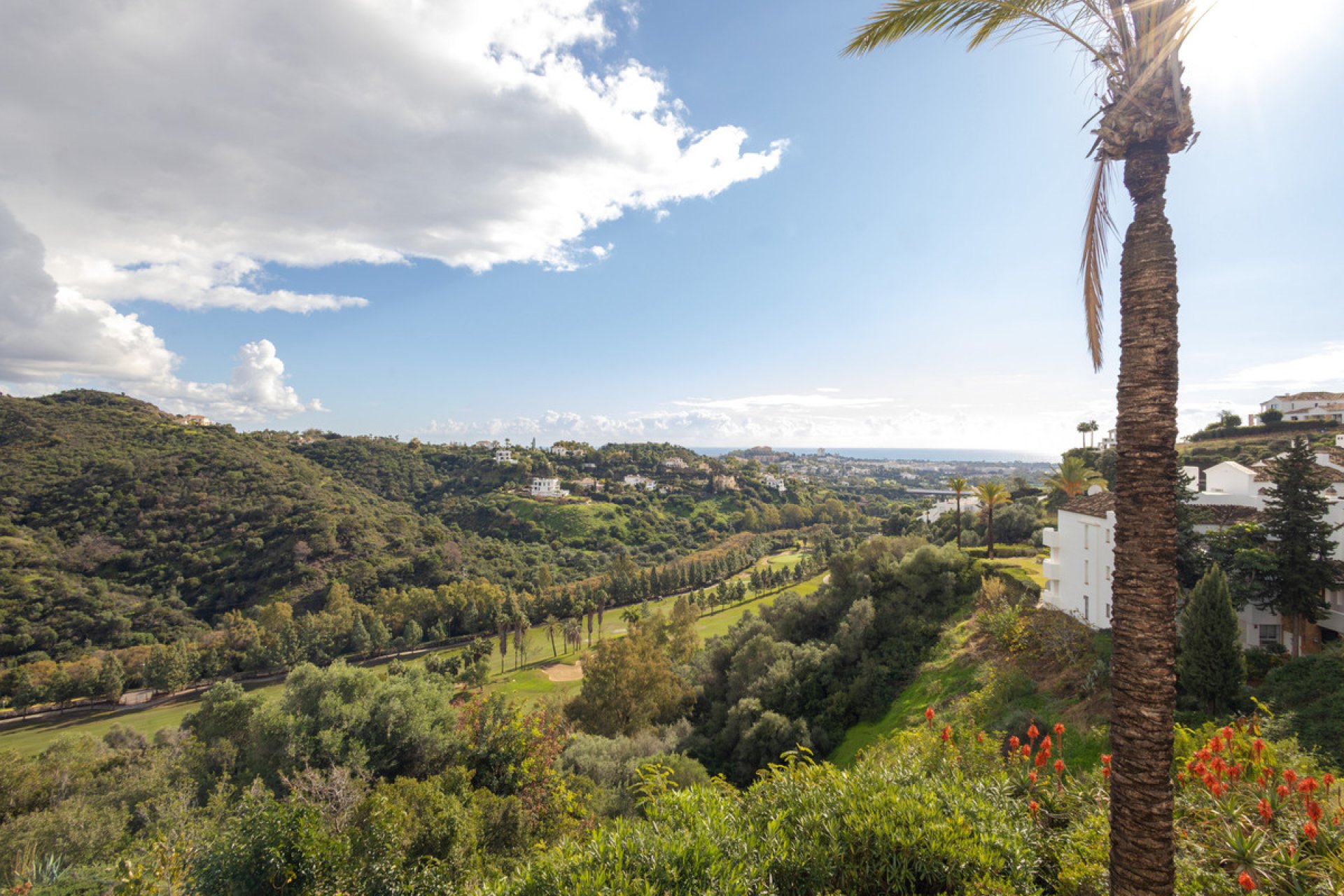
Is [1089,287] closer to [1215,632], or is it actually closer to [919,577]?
[1215,632]

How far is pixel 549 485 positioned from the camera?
9044 centimetres

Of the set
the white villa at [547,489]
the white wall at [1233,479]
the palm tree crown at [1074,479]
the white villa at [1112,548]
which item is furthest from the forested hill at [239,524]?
the white wall at [1233,479]

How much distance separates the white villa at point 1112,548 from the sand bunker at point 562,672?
29.2 m

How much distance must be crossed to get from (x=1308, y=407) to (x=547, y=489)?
88.8 metres

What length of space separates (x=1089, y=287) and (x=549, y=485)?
296ft

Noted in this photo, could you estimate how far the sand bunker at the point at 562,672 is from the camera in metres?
36.5

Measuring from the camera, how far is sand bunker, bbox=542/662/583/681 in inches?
1436

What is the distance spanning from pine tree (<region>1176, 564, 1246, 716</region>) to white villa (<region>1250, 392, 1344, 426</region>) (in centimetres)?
4249

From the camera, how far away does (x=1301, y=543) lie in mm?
11953

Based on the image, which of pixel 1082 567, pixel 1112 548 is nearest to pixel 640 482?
pixel 1082 567

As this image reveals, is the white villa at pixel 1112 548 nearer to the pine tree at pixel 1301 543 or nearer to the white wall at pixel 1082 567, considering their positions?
the white wall at pixel 1082 567

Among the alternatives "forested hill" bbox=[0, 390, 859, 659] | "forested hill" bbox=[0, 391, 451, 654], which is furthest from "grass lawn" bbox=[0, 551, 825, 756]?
"forested hill" bbox=[0, 391, 451, 654]

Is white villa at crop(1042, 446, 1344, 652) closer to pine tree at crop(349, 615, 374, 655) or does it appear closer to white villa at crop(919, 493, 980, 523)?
white villa at crop(919, 493, 980, 523)

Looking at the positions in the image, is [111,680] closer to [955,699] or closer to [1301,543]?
[955,699]
